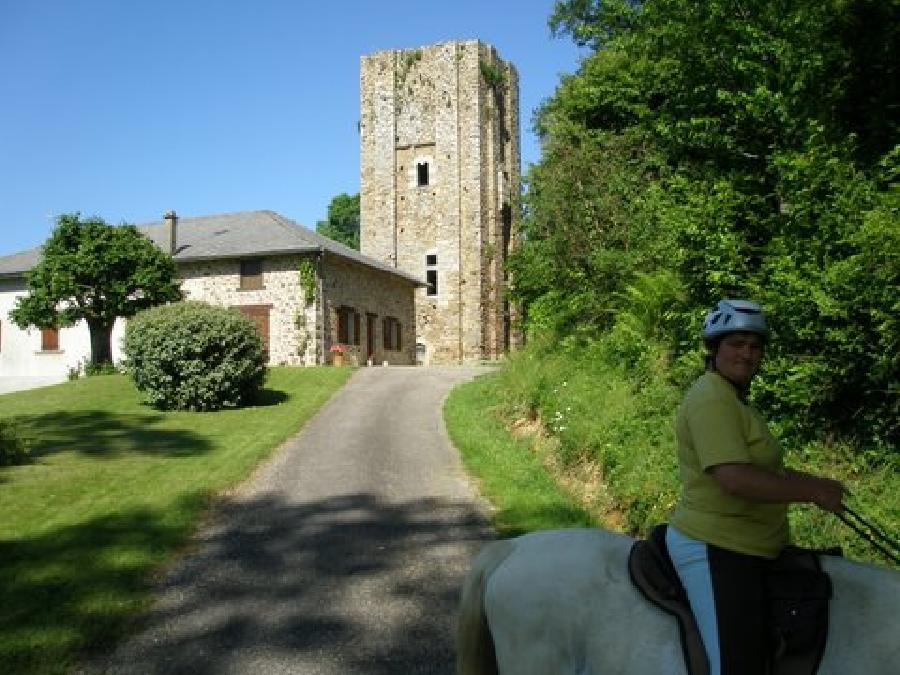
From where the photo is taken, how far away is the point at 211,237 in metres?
38.9

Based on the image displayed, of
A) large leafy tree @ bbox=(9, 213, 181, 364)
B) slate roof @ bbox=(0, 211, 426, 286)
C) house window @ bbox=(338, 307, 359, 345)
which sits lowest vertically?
house window @ bbox=(338, 307, 359, 345)

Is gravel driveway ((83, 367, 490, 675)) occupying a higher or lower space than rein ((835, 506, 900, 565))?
lower

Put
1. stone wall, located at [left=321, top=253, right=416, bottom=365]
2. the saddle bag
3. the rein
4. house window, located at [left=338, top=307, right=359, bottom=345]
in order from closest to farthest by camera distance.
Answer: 1. the saddle bag
2. the rein
3. stone wall, located at [left=321, top=253, right=416, bottom=365]
4. house window, located at [left=338, top=307, right=359, bottom=345]

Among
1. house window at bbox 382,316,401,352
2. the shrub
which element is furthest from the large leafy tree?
the shrub

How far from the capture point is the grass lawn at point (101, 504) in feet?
22.4

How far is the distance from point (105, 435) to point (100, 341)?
1562 centimetres

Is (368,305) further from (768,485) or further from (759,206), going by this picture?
(768,485)

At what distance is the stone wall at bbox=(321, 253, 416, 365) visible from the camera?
117 ft

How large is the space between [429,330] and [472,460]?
3482cm

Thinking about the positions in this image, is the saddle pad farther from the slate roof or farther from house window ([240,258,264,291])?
house window ([240,258,264,291])

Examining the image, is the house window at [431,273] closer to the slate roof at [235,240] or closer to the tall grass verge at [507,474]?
the slate roof at [235,240]

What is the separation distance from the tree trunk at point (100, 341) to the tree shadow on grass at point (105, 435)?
10329 mm

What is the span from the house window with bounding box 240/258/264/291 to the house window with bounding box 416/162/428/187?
49.5 feet

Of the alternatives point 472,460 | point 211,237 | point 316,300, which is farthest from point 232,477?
point 211,237
